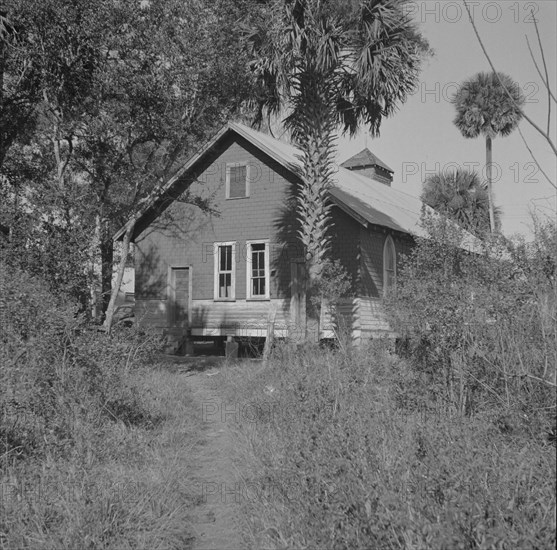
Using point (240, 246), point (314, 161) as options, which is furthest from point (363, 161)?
point (314, 161)

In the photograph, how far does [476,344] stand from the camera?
23.7ft

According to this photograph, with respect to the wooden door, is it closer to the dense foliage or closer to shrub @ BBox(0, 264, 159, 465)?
the dense foliage

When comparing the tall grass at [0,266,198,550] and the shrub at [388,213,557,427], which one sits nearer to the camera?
the tall grass at [0,266,198,550]

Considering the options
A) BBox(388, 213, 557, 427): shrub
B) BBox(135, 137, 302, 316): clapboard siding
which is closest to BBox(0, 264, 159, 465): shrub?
BBox(388, 213, 557, 427): shrub

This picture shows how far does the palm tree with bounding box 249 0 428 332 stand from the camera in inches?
571

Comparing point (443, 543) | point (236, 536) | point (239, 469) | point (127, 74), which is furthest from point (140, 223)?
point (443, 543)

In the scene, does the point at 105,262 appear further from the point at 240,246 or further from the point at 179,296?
the point at 179,296

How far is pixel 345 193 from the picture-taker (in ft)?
65.1

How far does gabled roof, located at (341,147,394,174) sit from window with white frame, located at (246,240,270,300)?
45.8 feet

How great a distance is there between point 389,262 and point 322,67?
763 cm

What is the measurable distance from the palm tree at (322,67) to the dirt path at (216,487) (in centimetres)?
729

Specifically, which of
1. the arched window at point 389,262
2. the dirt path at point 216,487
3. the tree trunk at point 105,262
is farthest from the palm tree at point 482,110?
the dirt path at point 216,487

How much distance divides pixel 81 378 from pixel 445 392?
14.7ft

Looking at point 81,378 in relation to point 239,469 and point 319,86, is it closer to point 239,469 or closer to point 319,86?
point 239,469
